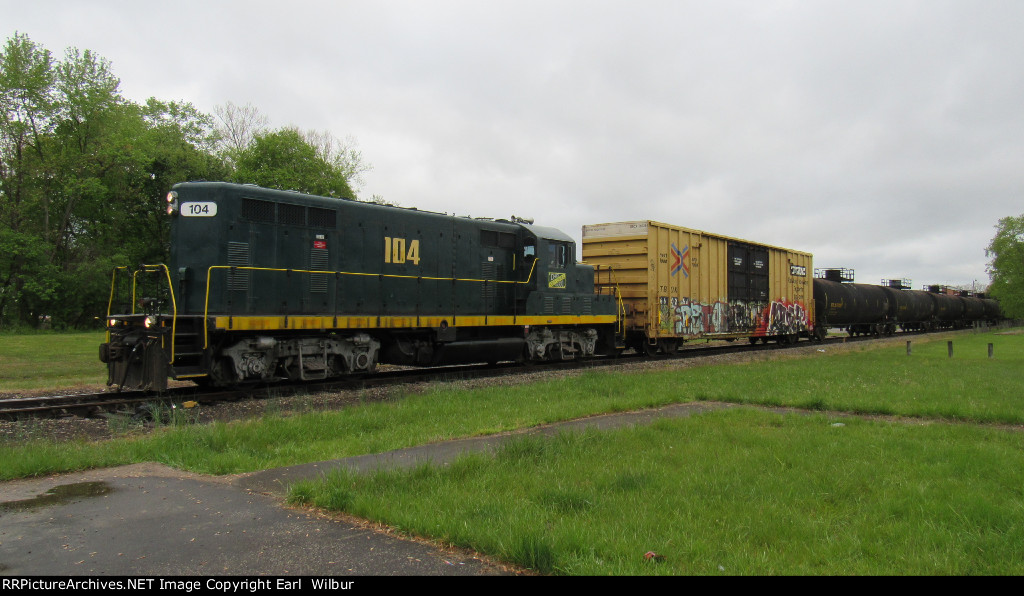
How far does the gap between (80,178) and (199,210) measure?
34.2 meters

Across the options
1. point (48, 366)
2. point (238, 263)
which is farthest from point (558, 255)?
point (48, 366)

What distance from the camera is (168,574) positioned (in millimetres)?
3623

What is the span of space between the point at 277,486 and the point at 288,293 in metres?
6.78

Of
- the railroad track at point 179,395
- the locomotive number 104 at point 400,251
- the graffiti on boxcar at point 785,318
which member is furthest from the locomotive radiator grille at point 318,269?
the graffiti on boxcar at point 785,318

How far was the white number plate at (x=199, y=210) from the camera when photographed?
36.1 feet

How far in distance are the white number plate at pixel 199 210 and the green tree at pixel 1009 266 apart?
→ 145ft

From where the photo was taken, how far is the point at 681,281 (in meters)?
20.5

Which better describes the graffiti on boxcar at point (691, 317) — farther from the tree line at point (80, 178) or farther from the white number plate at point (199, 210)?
the tree line at point (80, 178)

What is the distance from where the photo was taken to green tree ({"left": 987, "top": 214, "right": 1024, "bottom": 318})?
37688mm

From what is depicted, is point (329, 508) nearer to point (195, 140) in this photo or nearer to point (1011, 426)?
point (1011, 426)

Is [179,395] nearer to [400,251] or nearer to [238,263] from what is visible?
[238,263]

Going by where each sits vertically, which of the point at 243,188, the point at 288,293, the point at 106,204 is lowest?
the point at 288,293

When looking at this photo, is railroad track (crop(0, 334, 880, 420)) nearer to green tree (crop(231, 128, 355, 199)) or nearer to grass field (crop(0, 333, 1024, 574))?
grass field (crop(0, 333, 1024, 574))

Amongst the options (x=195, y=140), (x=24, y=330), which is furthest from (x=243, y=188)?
(x=195, y=140)
